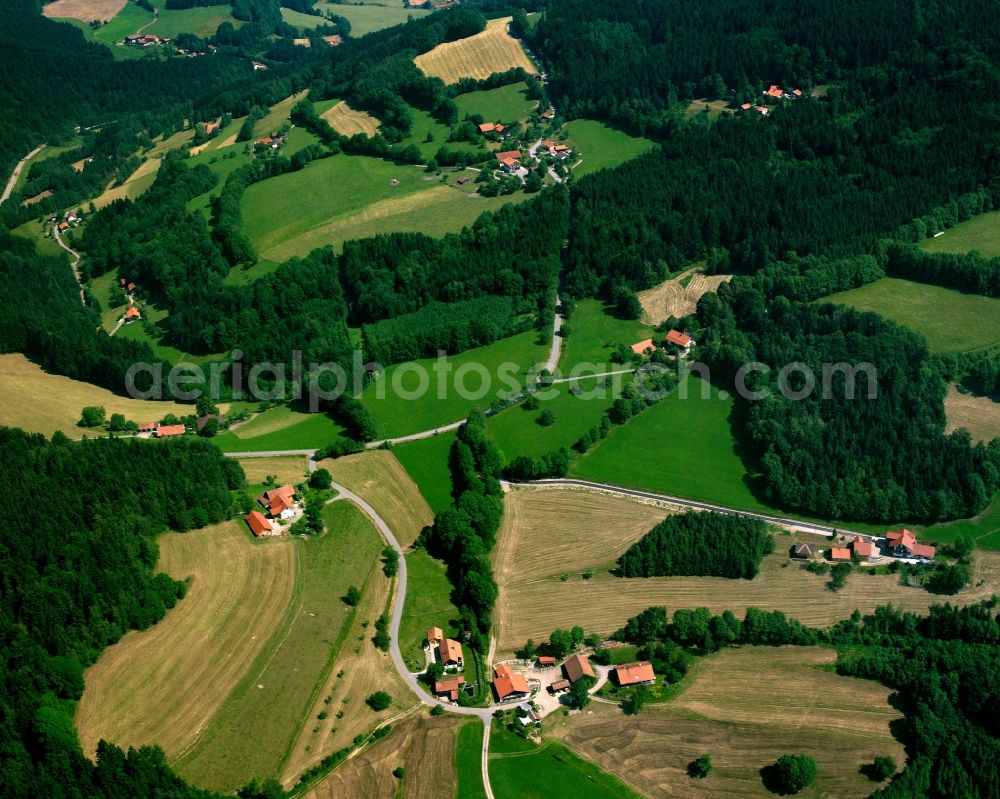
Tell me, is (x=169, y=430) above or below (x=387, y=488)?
above

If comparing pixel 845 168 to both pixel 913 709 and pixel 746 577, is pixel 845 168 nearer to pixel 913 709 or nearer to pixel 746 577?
pixel 746 577

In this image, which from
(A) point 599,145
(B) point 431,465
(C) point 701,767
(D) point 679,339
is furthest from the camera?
(A) point 599,145

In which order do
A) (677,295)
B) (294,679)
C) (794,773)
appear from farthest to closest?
1. (677,295)
2. (294,679)
3. (794,773)

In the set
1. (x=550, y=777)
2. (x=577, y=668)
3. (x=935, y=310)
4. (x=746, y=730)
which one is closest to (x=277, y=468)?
(x=577, y=668)

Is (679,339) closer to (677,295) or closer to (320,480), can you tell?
(677,295)

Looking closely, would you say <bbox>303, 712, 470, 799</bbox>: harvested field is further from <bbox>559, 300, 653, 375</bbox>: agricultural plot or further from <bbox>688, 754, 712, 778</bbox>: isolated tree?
<bbox>559, 300, 653, 375</bbox>: agricultural plot

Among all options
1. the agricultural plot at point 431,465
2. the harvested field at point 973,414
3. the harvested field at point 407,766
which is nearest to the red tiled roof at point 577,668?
the harvested field at point 407,766

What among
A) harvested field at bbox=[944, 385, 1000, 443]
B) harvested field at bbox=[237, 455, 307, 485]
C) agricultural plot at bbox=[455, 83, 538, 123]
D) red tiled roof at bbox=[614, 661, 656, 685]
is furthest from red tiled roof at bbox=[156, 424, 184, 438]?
agricultural plot at bbox=[455, 83, 538, 123]
